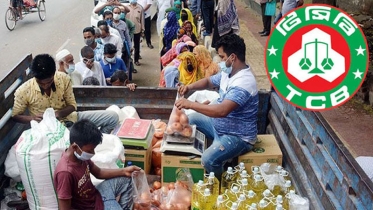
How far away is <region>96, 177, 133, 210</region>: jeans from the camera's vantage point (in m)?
3.10

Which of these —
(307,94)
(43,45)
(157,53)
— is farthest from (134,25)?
(307,94)

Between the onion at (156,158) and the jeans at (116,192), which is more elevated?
the jeans at (116,192)

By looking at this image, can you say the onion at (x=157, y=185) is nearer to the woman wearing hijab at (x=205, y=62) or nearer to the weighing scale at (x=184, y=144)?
the weighing scale at (x=184, y=144)

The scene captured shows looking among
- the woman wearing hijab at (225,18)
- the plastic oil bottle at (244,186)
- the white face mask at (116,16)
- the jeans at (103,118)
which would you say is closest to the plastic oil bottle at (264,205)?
the plastic oil bottle at (244,186)

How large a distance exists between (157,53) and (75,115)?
5.81 metres

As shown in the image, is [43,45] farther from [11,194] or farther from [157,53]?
[11,194]

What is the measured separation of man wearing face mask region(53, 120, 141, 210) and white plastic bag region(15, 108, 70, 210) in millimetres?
273

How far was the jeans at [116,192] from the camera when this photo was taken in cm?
310

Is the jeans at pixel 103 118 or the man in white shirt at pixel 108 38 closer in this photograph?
the jeans at pixel 103 118

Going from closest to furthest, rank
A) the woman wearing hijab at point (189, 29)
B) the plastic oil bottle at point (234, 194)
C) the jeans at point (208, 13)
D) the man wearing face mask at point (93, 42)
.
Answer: the plastic oil bottle at point (234, 194) → the man wearing face mask at point (93, 42) → the woman wearing hijab at point (189, 29) → the jeans at point (208, 13)

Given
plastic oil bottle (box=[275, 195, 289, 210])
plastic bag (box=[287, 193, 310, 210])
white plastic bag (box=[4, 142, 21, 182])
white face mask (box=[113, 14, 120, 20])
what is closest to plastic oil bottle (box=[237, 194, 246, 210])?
plastic oil bottle (box=[275, 195, 289, 210])

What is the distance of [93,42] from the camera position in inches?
241

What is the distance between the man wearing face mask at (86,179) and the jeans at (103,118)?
2.93ft

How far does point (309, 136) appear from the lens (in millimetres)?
3129
